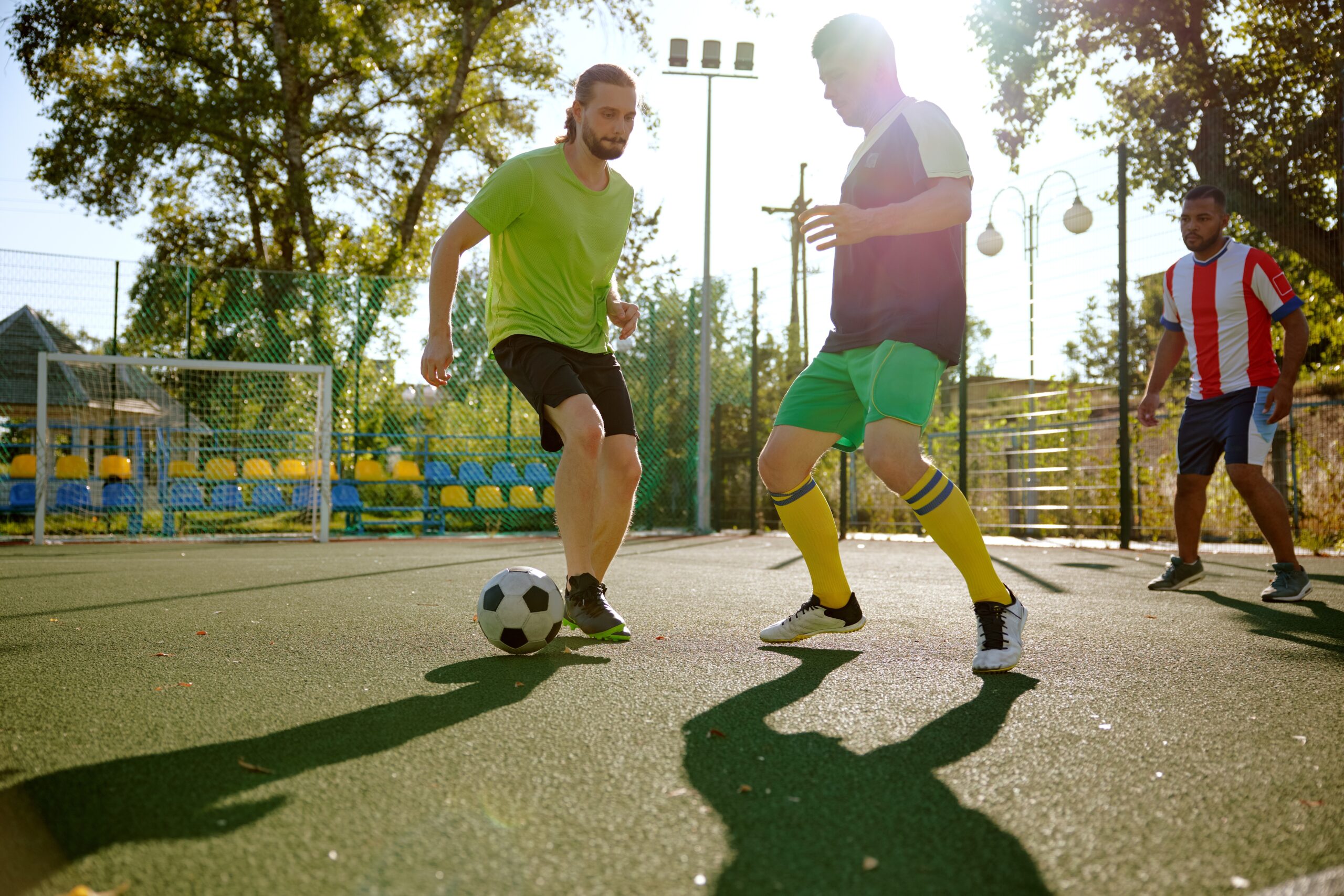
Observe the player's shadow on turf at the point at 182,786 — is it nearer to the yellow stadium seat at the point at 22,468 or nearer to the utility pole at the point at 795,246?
the yellow stadium seat at the point at 22,468

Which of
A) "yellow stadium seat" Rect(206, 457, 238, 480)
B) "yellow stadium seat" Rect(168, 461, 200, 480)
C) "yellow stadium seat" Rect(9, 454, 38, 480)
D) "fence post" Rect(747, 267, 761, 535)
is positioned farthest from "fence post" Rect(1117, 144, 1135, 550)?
"yellow stadium seat" Rect(9, 454, 38, 480)

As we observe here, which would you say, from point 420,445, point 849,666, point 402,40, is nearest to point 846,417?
point 849,666

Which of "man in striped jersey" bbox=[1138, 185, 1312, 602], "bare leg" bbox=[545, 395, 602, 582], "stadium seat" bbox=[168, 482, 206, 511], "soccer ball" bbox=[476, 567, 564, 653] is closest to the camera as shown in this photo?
"soccer ball" bbox=[476, 567, 564, 653]

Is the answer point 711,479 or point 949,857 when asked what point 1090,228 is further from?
point 949,857

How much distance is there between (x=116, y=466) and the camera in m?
11.3

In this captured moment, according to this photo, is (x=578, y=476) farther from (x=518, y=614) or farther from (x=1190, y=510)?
(x=1190, y=510)

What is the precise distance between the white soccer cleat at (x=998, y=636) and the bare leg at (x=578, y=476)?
122cm

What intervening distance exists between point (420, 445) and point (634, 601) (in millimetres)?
8979

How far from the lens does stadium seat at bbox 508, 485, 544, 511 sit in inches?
506

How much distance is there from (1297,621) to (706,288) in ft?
33.9

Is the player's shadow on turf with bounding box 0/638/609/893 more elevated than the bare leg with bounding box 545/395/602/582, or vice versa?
the bare leg with bounding box 545/395/602/582

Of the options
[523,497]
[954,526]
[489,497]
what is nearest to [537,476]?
[523,497]

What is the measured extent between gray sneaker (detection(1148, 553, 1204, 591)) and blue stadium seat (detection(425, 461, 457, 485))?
936 cm

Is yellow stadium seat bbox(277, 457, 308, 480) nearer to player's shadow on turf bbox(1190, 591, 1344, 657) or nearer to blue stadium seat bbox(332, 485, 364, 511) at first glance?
blue stadium seat bbox(332, 485, 364, 511)
